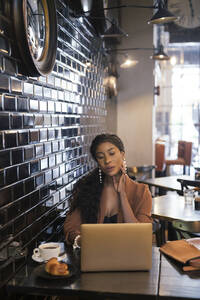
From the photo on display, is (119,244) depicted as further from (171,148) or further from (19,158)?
(171,148)

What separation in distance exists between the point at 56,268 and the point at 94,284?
18 cm

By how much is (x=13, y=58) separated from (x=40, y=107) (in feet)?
1.39

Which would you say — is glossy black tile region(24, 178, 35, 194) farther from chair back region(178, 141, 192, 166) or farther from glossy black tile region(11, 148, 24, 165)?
chair back region(178, 141, 192, 166)

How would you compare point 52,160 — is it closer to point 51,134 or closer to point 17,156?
point 51,134

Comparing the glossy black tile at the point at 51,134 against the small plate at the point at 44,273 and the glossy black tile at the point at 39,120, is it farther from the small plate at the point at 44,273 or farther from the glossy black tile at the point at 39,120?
the small plate at the point at 44,273

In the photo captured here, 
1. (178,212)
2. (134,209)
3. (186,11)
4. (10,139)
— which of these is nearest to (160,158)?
(186,11)

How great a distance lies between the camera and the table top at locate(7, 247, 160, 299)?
60.2 inches

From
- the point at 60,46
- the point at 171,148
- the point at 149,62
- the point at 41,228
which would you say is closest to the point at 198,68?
the point at 171,148

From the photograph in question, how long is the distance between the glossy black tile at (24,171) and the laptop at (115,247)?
37 centimetres

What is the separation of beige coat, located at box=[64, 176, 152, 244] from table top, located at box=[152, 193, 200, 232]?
0.58m

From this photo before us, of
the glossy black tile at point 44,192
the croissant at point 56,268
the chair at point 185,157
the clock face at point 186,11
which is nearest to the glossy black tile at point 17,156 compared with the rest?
the glossy black tile at point 44,192

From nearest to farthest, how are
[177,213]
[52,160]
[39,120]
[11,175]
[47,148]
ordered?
[11,175] < [39,120] < [47,148] < [52,160] < [177,213]

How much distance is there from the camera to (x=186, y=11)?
19.2 feet

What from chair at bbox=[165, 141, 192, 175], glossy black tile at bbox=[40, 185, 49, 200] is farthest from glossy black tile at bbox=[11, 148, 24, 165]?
chair at bbox=[165, 141, 192, 175]
